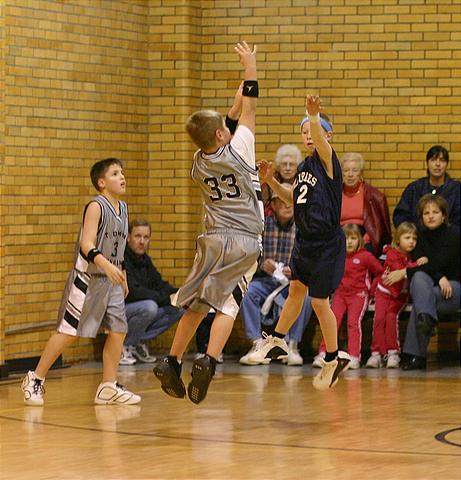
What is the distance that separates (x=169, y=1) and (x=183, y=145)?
58.0 inches

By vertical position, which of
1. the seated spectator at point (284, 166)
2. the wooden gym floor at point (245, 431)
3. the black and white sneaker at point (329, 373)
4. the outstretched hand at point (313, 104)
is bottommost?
the wooden gym floor at point (245, 431)

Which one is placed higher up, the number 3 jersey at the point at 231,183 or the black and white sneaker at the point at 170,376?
the number 3 jersey at the point at 231,183

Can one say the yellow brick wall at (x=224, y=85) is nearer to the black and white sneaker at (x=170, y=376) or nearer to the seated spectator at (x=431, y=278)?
the seated spectator at (x=431, y=278)

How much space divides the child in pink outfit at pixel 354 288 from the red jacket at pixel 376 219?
39 cm

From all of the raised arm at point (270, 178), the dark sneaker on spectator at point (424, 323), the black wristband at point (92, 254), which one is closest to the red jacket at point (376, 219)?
the dark sneaker on spectator at point (424, 323)

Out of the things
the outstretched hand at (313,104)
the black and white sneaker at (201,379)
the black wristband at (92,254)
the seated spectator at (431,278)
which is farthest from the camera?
the seated spectator at (431,278)

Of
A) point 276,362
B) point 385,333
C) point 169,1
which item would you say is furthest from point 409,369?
point 169,1

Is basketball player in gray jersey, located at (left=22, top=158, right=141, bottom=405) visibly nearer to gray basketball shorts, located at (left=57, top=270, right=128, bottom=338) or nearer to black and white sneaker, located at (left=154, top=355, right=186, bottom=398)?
gray basketball shorts, located at (left=57, top=270, right=128, bottom=338)

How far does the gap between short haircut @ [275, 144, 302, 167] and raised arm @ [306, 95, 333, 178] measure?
391 centimetres

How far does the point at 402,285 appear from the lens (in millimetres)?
12047

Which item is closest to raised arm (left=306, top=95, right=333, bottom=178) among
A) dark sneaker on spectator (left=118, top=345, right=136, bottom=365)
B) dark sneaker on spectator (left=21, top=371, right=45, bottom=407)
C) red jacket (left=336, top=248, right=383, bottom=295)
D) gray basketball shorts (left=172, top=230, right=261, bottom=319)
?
gray basketball shorts (left=172, top=230, right=261, bottom=319)

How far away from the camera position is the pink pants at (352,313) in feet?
39.2

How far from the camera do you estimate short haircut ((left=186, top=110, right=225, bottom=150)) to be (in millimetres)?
8180

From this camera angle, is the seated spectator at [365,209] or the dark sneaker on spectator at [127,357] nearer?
the dark sneaker on spectator at [127,357]
